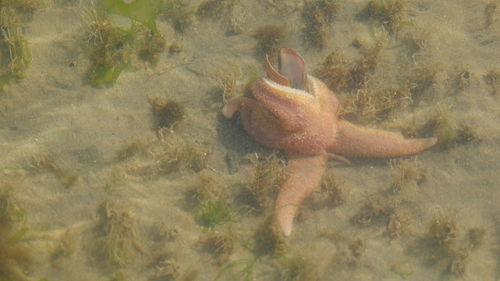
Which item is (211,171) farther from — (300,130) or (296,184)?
(300,130)

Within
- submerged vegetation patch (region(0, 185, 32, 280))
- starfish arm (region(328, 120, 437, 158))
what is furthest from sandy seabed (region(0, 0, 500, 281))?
starfish arm (region(328, 120, 437, 158))

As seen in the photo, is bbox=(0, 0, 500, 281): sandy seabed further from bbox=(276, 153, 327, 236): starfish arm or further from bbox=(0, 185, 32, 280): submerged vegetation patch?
bbox=(276, 153, 327, 236): starfish arm

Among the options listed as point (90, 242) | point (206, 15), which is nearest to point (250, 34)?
point (206, 15)

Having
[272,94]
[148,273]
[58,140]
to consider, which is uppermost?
[272,94]

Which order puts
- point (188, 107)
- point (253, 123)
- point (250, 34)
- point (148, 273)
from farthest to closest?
point (250, 34) < point (188, 107) < point (253, 123) < point (148, 273)

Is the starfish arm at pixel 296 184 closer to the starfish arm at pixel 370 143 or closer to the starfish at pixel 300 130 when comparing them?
the starfish at pixel 300 130

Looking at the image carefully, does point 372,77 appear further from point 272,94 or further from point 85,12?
point 85,12

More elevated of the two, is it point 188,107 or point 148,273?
point 188,107

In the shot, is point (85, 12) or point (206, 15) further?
point (206, 15)
